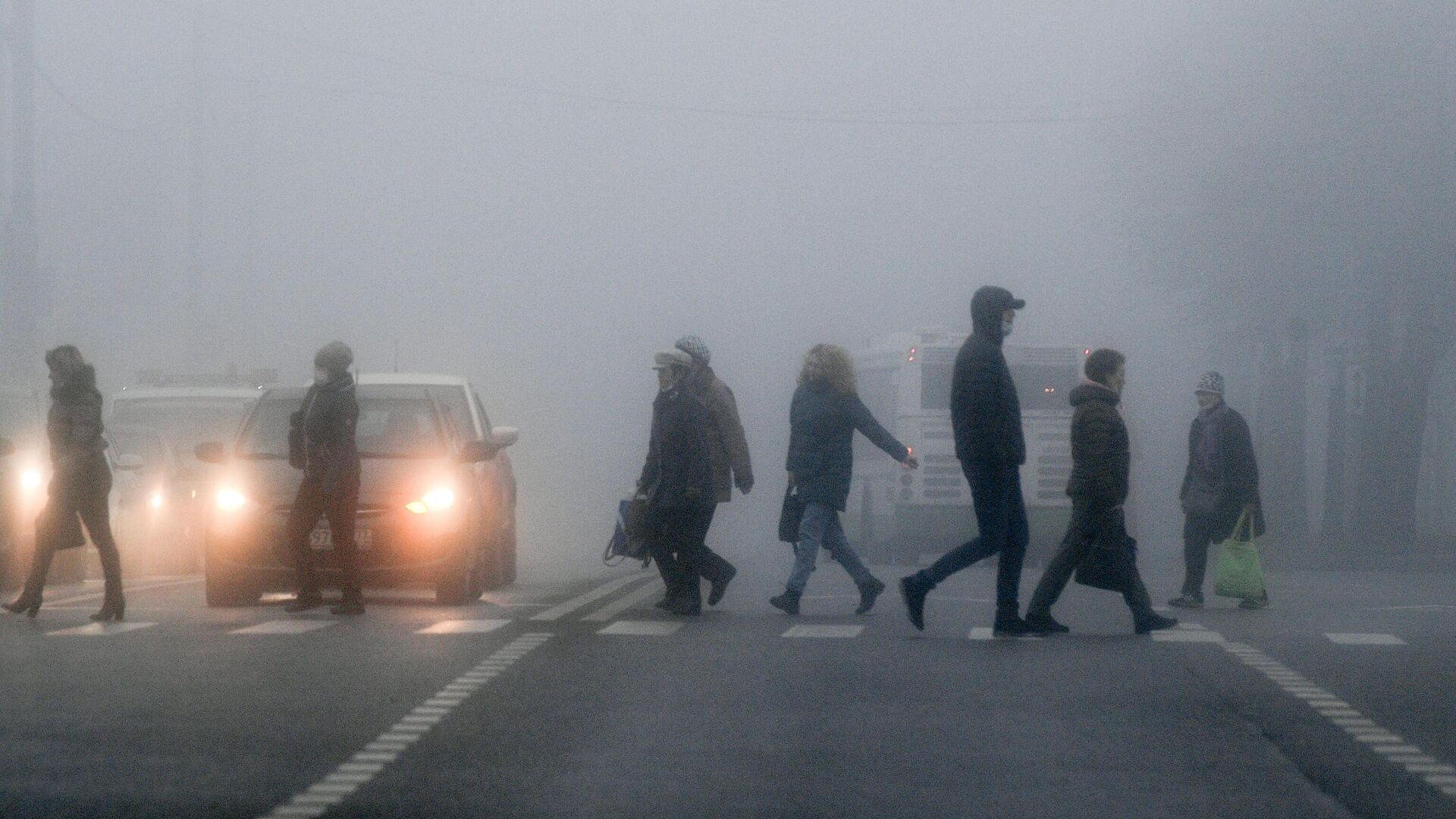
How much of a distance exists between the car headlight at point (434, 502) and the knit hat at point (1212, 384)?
17.3 ft

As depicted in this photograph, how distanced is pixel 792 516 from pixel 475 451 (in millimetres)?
2334

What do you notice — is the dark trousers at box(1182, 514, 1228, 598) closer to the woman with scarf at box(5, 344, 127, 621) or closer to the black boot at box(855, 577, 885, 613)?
the black boot at box(855, 577, 885, 613)

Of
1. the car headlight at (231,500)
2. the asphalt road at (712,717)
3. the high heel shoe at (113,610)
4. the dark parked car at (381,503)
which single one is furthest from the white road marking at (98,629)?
the car headlight at (231,500)

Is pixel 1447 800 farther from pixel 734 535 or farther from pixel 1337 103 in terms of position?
pixel 734 535

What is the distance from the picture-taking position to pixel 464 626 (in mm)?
13055

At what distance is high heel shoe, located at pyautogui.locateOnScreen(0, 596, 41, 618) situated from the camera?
13.7 meters

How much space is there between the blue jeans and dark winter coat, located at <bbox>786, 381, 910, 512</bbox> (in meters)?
0.07

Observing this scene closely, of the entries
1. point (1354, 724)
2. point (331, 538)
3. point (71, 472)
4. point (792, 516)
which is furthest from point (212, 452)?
point (1354, 724)

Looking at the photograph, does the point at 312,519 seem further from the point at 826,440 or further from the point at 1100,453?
the point at 1100,453

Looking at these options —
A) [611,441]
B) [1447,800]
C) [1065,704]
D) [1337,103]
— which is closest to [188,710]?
[1065,704]

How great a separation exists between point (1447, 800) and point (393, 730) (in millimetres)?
3611

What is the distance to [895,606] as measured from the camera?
15.6 m

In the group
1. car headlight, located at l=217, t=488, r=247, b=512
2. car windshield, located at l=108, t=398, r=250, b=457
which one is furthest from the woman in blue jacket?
car windshield, located at l=108, t=398, r=250, b=457

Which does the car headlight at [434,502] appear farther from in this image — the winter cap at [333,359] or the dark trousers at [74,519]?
the dark trousers at [74,519]
